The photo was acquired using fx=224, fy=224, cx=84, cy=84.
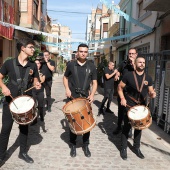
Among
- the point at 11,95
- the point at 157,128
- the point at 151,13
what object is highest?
the point at 151,13

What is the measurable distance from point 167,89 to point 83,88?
9.72 ft

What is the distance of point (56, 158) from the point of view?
386 centimetres

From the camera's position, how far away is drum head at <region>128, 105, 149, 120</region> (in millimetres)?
3632

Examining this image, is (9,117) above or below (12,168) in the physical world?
above

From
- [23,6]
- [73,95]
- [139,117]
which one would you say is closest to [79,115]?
[73,95]

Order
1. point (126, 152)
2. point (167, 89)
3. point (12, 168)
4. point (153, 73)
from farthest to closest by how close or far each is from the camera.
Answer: point (153, 73)
point (167, 89)
point (126, 152)
point (12, 168)

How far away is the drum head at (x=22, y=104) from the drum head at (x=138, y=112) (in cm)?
160

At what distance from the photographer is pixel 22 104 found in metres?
3.35

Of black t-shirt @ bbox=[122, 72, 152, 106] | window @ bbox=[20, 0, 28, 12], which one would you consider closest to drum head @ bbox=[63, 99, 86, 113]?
black t-shirt @ bbox=[122, 72, 152, 106]

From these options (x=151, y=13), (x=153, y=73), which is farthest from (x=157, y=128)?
(x=151, y=13)

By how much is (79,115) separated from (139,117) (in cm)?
98

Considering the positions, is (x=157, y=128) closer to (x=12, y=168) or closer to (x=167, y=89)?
(x=167, y=89)

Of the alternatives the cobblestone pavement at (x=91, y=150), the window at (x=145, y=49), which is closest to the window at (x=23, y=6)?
the window at (x=145, y=49)

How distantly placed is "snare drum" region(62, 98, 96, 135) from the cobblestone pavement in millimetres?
622
